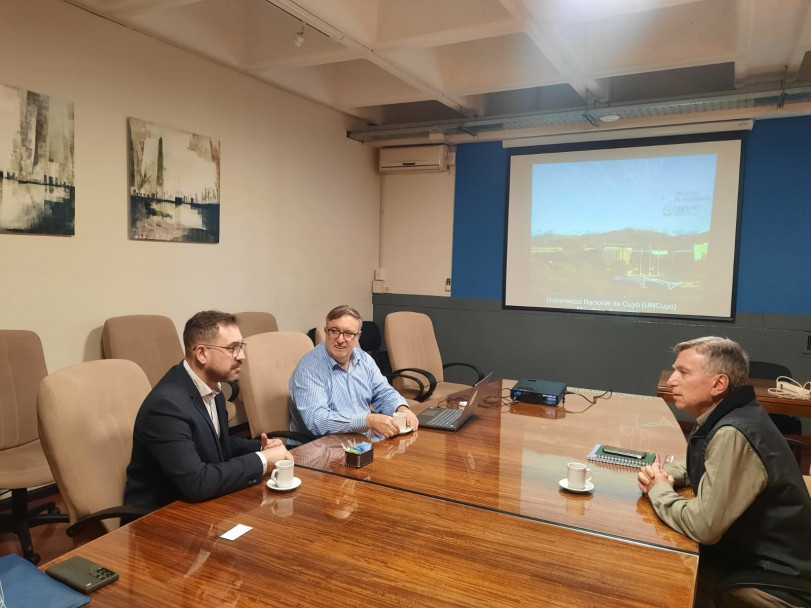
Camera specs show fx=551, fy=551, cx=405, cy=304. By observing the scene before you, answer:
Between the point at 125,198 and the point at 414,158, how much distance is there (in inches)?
114

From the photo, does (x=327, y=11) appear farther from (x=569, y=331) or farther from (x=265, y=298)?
(x=569, y=331)

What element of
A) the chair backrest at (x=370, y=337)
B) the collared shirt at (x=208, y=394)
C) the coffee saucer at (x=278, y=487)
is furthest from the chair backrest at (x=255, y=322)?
the coffee saucer at (x=278, y=487)

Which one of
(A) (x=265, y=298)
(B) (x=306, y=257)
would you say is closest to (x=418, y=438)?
(A) (x=265, y=298)

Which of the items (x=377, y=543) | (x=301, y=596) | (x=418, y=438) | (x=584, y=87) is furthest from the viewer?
(x=584, y=87)

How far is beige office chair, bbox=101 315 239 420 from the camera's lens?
3244 mm

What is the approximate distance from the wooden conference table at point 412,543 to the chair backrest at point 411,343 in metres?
2.02

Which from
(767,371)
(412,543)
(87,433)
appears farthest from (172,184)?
(767,371)

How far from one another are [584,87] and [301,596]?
13.6 feet

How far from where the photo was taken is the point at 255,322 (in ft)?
13.8

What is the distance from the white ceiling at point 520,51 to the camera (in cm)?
307

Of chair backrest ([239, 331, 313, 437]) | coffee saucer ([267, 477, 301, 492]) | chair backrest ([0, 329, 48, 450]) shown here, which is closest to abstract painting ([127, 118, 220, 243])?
chair backrest ([0, 329, 48, 450])

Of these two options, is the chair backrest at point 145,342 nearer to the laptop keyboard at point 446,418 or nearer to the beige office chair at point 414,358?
the beige office chair at point 414,358

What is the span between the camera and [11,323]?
2.91 metres

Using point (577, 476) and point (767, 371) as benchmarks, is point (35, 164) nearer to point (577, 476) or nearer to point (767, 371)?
point (577, 476)
